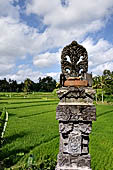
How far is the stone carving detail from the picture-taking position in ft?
7.30

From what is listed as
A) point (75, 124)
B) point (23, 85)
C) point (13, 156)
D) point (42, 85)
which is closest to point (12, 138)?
point (13, 156)

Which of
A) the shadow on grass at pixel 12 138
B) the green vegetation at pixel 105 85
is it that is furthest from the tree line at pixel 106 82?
the shadow on grass at pixel 12 138

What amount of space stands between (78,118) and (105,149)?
483cm

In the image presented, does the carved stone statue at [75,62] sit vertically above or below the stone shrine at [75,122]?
above

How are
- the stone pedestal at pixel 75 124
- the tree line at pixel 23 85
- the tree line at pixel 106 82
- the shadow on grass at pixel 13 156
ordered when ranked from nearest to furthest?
the stone pedestal at pixel 75 124 < the shadow on grass at pixel 13 156 < the tree line at pixel 106 82 < the tree line at pixel 23 85

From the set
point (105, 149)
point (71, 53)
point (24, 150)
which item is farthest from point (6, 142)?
point (71, 53)

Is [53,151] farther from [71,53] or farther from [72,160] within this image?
[71,53]

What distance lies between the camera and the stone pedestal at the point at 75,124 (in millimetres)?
1911

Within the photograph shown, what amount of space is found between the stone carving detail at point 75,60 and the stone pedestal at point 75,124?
37 centimetres

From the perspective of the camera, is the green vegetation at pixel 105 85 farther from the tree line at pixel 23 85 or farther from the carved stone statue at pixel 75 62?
the tree line at pixel 23 85

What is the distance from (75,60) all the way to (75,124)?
2.92ft

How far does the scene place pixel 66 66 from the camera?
7.38 ft

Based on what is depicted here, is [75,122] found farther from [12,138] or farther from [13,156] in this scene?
[12,138]

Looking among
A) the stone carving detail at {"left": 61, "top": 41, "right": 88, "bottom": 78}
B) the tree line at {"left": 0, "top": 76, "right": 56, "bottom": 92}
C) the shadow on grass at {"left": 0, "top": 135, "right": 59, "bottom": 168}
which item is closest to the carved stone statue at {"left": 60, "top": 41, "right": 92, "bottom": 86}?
the stone carving detail at {"left": 61, "top": 41, "right": 88, "bottom": 78}
